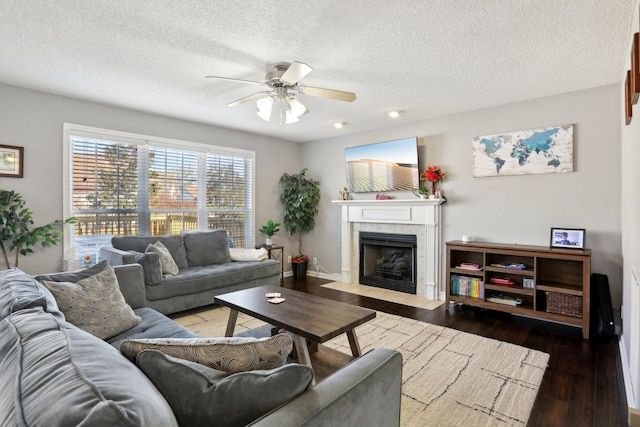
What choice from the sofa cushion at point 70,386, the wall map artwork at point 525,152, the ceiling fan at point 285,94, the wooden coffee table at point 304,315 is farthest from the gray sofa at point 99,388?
the wall map artwork at point 525,152

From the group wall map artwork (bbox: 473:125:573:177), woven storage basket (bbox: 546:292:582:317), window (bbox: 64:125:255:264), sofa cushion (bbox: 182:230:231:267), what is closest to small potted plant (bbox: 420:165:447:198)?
wall map artwork (bbox: 473:125:573:177)

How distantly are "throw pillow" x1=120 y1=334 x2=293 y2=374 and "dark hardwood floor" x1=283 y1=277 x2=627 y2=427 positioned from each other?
5.82 feet

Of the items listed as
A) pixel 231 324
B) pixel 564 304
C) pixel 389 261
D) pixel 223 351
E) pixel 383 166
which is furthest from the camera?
Answer: pixel 389 261

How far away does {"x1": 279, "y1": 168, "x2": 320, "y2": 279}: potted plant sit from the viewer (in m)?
5.73

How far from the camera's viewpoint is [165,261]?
12.1ft

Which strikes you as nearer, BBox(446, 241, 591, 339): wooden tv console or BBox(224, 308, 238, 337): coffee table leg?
BBox(224, 308, 238, 337): coffee table leg

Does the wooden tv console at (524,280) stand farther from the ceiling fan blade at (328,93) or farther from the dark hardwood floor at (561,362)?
the ceiling fan blade at (328,93)

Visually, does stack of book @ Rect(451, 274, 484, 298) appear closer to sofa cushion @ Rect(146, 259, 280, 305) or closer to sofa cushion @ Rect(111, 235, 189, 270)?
sofa cushion @ Rect(146, 259, 280, 305)

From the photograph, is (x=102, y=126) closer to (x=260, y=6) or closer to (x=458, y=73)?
(x=260, y=6)

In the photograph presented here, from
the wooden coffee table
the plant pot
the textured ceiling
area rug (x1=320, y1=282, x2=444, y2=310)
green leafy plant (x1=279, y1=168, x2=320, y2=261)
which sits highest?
the textured ceiling

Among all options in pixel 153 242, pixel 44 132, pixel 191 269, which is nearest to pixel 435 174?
pixel 191 269

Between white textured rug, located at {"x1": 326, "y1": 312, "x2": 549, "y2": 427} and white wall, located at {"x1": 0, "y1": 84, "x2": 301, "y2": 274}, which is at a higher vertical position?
white wall, located at {"x1": 0, "y1": 84, "x2": 301, "y2": 274}

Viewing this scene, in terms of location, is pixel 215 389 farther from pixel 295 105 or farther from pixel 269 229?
pixel 269 229

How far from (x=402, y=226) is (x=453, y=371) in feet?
8.52
